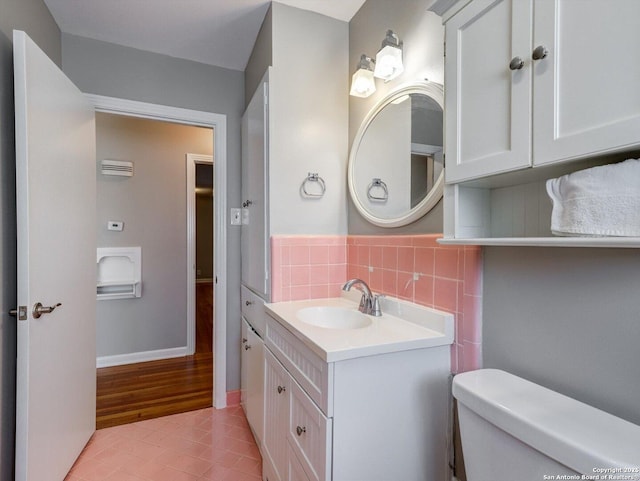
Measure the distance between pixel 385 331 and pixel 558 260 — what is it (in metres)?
0.56

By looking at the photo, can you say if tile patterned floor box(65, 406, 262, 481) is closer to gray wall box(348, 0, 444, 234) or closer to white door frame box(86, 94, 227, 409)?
white door frame box(86, 94, 227, 409)

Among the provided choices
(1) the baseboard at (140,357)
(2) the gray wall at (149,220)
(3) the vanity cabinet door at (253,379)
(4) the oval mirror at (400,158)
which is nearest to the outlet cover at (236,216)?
(3) the vanity cabinet door at (253,379)

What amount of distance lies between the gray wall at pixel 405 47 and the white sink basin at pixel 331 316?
0.41 m

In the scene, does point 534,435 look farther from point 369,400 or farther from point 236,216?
point 236,216

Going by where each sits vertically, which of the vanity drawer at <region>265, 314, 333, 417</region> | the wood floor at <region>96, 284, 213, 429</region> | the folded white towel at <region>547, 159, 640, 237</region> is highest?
the folded white towel at <region>547, 159, 640, 237</region>

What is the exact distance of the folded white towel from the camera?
59 centimetres

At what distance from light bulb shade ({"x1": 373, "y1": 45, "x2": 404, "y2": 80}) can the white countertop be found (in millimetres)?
975

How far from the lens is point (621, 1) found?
573 mm

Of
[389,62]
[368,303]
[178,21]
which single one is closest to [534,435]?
[368,303]

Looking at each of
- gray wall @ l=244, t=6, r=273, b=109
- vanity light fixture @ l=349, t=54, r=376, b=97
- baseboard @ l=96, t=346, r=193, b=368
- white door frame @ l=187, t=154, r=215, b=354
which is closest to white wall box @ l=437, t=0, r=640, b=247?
vanity light fixture @ l=349, t=54, r=376, b=97

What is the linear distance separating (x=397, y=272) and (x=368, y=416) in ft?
2.00

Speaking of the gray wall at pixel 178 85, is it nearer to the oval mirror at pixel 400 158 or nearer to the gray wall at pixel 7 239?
the gray wall at pixel 7 239

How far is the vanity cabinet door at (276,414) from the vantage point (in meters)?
1.26

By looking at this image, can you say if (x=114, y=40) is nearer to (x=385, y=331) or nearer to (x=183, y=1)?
(x=183, y=1)
